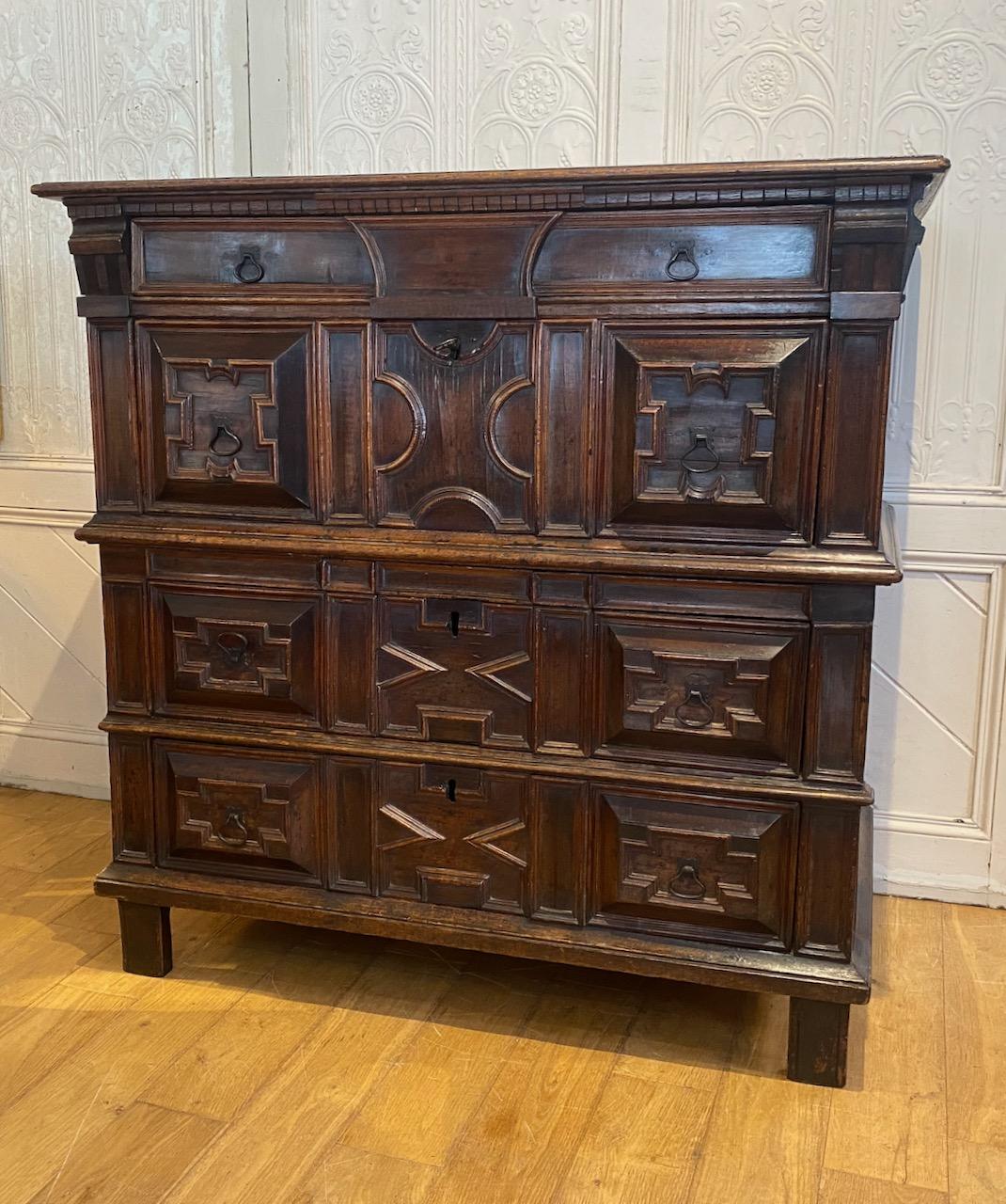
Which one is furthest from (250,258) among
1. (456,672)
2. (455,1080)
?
(455,1080)

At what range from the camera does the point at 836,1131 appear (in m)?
1.80

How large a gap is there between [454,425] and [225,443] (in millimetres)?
405

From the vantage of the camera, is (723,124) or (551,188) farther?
(723,124)

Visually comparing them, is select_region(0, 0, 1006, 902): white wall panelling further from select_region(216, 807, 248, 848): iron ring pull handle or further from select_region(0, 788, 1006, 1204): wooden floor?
select_region(216, 807, 248, 848): iron ring pull handle

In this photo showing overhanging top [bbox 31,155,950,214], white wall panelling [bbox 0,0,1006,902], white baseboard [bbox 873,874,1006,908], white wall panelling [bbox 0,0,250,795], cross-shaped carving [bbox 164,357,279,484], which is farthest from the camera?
white wall panelling [bbox 0,0,250,795]

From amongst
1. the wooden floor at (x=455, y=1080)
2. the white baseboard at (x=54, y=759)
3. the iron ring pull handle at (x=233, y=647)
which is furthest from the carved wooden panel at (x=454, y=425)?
the white baseboard at (x=54, y=759)

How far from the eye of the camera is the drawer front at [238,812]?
209 cm

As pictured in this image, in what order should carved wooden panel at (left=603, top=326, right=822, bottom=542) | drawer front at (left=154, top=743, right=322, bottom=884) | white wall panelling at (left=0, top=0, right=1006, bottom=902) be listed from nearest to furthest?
carved wooden panel at (left=603, top=326, right=822, bottom=542) → drawer front at (left=154, top=743, right=322, bottom=884) → white wall panelling at (left=0, top=0, right=1006, bottom=902)

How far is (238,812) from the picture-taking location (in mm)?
2123

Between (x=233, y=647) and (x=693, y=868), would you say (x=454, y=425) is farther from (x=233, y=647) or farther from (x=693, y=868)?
(x=693, y=868)

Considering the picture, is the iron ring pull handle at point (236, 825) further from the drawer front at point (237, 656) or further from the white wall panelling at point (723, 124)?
the white wall panelling at point (723, 124)

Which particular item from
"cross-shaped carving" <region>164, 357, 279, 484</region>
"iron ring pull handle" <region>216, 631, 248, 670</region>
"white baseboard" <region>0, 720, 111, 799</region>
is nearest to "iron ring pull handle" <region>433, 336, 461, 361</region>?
"cross-shaped carving" <region>164, 357, 279, 484</region>

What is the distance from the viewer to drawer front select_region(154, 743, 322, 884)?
2.09 meters

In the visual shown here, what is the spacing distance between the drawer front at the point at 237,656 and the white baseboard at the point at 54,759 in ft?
3.68
